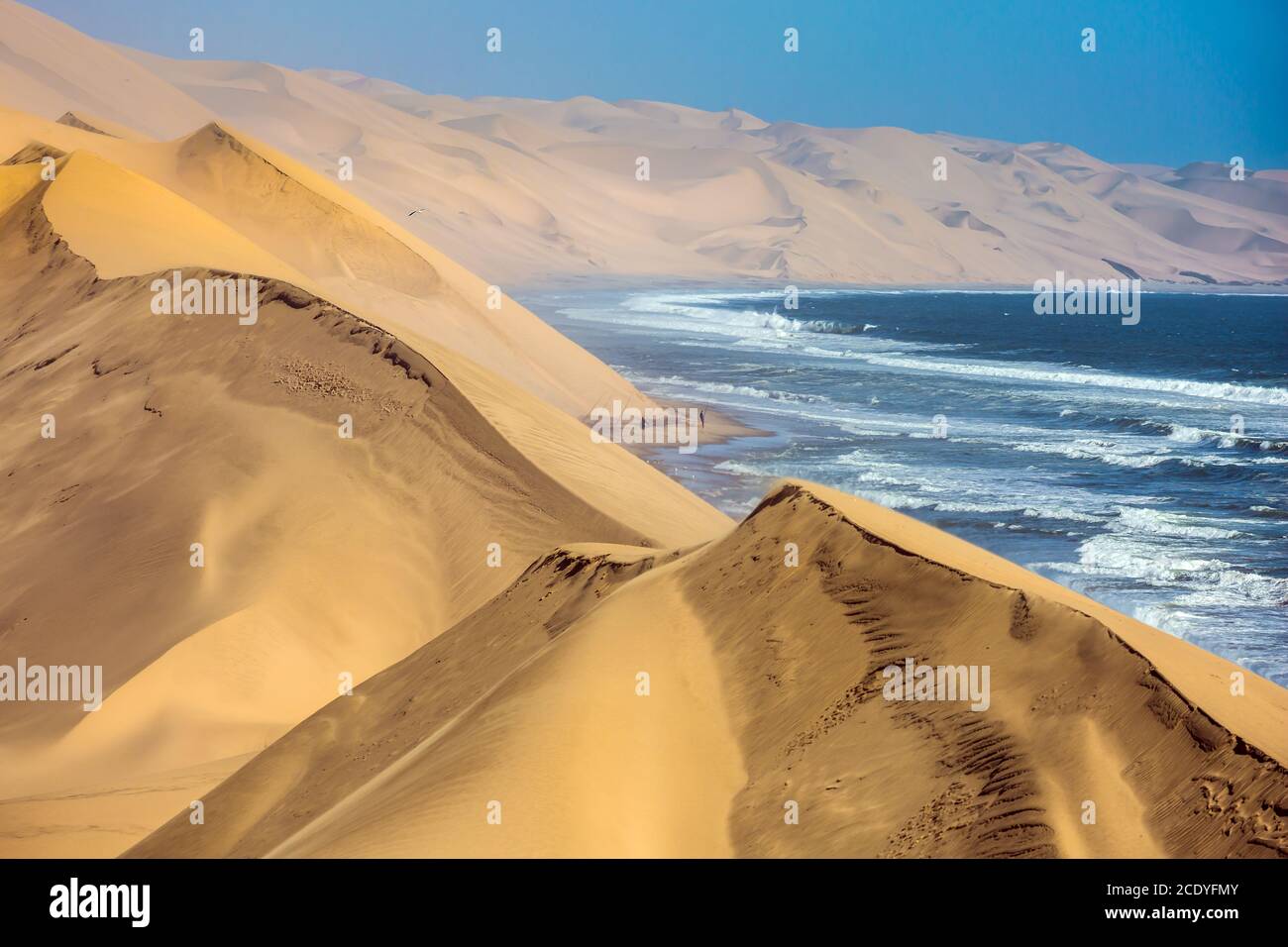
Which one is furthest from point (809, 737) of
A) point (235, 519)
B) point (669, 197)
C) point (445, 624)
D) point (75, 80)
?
point (669, 197)

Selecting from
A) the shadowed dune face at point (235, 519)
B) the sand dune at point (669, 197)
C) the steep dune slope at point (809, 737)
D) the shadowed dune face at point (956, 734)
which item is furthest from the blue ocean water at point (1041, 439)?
the sand dune at point (669, 197)

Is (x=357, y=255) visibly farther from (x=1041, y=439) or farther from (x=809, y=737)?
(x=809, y=737)

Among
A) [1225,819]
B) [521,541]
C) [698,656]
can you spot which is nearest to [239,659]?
[521,541]

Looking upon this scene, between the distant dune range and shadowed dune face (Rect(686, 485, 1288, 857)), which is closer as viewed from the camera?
shadowed dune face (Rect(686, 485, 1288, 857))

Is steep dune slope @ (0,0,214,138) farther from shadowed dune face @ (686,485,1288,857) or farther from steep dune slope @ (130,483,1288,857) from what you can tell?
shadowed dune face @ (686,485,1288,857)

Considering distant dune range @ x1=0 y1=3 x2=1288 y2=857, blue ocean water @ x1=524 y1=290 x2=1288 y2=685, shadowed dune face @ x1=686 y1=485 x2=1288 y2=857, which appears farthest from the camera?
blue ocean water @ x1=524 y1=290 x2=1288 y2=685

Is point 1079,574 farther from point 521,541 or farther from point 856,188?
point 856,188

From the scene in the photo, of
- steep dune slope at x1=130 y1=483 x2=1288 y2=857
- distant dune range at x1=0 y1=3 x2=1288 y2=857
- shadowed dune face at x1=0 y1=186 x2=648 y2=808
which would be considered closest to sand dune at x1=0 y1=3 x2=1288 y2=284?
distant dune range at x1=0 y1=3 x2=1288 y2=857
